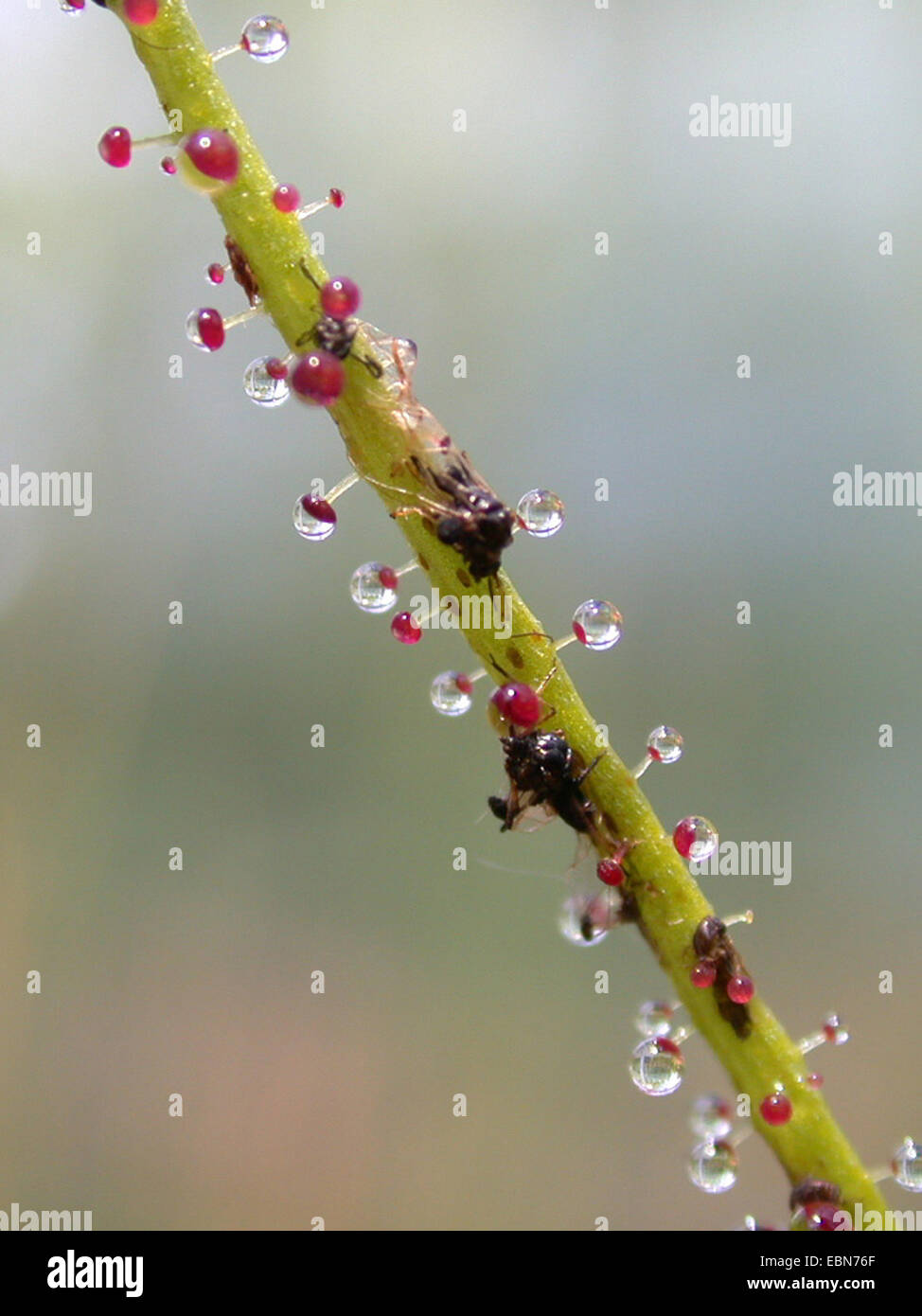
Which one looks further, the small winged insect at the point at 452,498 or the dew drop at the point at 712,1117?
the dew drop at the point at 712,1117

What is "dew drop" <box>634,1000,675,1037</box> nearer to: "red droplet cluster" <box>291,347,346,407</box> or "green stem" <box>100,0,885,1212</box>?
"green stem" <box>100,0,885,1212</box>

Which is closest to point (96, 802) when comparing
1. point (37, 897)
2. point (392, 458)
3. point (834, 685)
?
point (37, 897)

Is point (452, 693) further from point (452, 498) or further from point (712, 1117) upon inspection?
point (712, 1117)

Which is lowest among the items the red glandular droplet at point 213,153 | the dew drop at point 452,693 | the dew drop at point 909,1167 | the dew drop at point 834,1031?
the dew drop at point 909,1167

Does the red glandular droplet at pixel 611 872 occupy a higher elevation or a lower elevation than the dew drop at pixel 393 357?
lower

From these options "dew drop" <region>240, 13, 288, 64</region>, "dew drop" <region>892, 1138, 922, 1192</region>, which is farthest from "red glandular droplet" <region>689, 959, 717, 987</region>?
"dew drop" <region>240, 13, 288, 64</region>

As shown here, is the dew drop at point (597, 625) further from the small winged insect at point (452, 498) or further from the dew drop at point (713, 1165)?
the dew drop at point (713, 1165)

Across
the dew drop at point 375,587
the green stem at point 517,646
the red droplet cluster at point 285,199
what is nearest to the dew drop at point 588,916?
the green stem at point 517,646
